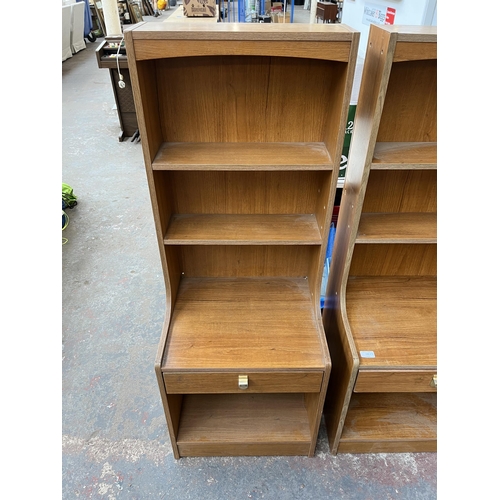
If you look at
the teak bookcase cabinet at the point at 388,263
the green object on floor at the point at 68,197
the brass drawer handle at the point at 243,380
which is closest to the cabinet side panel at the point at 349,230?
the teak bookcase cabinet at the point at 388,263

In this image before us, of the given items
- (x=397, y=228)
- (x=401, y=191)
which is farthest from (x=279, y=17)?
(x=397, y=228)

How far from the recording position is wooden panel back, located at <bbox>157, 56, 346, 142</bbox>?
118 centimetres

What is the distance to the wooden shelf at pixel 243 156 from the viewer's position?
3.84 feet

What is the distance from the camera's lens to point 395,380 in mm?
1376

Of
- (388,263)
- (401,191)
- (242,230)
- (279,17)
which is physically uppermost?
(279,17)

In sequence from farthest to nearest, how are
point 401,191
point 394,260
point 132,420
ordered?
point 132,420 → point 394,260 → point 401,191

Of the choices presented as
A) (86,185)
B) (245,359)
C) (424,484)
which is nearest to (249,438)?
(245,359)

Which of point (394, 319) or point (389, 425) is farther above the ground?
point (394, 319)

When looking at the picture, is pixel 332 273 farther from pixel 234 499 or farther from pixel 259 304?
pixel 234 499

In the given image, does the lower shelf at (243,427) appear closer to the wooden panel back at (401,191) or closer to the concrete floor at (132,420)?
the concrete floor at (132,420)

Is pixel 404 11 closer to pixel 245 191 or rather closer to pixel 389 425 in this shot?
pixel 245 191

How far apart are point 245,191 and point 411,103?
0.65m

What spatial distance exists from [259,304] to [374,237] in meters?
0.56

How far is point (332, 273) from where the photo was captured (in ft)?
5.60
